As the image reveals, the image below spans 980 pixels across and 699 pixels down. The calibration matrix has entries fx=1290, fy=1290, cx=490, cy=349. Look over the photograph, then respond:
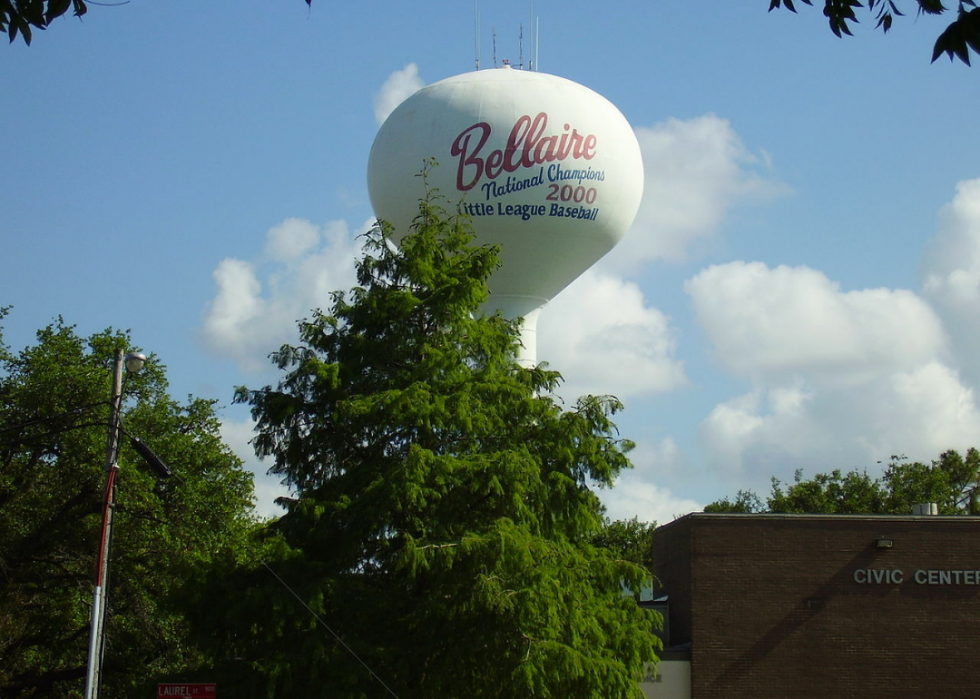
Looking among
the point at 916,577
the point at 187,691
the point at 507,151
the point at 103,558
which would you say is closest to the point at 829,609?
the point at 916,577

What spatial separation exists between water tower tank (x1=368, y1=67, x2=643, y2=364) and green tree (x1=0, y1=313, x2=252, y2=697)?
7.33 m

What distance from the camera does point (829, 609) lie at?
26859 mm

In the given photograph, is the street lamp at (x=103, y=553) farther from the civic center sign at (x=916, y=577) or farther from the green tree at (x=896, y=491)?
the green tree at (x=896, y=491)

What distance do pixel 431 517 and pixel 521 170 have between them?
11422 mm

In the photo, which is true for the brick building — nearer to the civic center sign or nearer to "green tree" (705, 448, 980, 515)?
the civic center sign

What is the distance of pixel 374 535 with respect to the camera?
1833 centimetres

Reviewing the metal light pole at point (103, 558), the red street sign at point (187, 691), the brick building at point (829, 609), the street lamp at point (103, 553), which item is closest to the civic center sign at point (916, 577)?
the brick building at point (829, 609)

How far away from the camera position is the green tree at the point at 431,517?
55.4 feet

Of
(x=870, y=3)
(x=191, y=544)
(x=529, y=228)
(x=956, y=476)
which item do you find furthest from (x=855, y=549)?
(x=956, y=476)

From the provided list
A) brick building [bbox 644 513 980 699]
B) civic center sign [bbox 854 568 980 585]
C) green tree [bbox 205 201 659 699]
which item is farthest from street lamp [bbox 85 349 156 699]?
civic center sign [bbox 854 568 980 585]

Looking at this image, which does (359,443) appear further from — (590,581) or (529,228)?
(529,228)

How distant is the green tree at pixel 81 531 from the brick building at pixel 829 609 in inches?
386

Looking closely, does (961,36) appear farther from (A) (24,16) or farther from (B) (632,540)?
(B) (632,540)

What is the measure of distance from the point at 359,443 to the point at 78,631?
1028 cm
